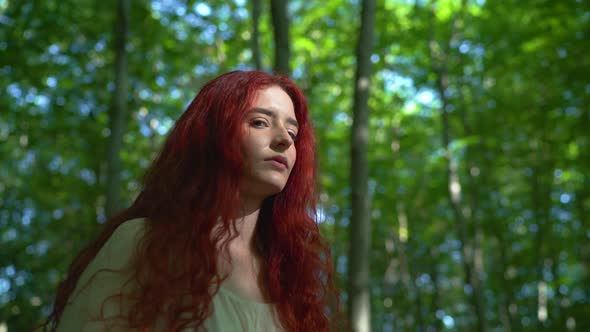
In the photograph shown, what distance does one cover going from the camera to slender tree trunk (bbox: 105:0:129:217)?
6.79m

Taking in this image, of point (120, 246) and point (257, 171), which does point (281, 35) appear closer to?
point (257, 171)

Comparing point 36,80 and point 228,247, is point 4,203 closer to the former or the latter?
point 36,80

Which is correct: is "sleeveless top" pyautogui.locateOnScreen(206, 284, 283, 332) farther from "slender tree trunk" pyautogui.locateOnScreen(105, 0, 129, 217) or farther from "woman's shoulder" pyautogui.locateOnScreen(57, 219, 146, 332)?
"slender tree trunk" pyautogui.locateOnScreen(105, 0, 129, 217)

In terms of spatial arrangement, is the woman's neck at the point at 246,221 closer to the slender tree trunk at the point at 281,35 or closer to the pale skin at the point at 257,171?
the pale skin at the point at 257,171

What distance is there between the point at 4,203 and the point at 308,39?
6301mm

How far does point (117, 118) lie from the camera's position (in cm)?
693

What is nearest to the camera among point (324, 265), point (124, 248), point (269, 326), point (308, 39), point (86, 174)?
point (124, 248)

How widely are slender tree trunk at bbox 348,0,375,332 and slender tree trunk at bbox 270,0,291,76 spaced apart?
2.40ft

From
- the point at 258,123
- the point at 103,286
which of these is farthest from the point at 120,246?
the point at 258,123

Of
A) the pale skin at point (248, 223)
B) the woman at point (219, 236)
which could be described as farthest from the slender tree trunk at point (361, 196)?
the pale skin at point (248, 223)

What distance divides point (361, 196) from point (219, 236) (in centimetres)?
364

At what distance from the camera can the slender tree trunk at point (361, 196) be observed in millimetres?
5207

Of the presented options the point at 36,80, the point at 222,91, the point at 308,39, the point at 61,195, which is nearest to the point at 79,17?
the point at 36,80

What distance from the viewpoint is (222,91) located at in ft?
6.36
